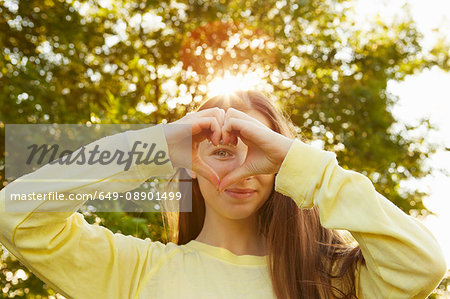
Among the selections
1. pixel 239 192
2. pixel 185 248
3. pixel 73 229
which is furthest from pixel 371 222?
pixel 73 229

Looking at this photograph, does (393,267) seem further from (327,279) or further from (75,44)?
(75,44)

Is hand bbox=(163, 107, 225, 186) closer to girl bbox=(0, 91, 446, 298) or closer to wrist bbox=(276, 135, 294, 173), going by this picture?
girl bbox=(0, 91, 446, 298)

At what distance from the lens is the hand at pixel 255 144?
1.61 meters

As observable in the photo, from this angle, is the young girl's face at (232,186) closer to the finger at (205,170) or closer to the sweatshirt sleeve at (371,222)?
the finger at (205,170)

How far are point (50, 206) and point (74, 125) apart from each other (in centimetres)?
197

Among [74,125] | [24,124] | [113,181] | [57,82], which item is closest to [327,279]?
[113,181]

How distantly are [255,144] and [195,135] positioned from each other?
0.72ft

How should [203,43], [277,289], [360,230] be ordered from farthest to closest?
[203,43], [277,289], [360,230]

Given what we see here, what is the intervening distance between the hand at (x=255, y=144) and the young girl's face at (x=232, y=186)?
0.17 metres

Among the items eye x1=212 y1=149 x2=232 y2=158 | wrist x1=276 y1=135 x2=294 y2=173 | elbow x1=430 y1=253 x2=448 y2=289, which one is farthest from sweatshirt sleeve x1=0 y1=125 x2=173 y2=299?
elbow x1=430 y1=253 x2=448 y2=289

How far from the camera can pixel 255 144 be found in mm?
1646

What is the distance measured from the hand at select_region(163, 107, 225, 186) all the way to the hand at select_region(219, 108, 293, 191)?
1.3 inches

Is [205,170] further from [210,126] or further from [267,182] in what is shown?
[267,182]

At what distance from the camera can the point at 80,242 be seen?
171 centimetres
